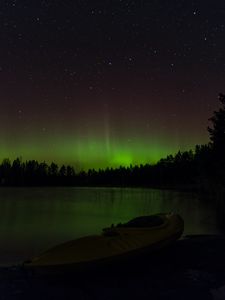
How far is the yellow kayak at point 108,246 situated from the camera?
571 inches

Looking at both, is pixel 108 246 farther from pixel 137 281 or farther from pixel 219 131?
pixel 219 131

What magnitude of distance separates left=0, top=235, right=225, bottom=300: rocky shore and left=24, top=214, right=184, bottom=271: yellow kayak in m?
0.34

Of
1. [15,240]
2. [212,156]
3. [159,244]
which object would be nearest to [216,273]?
[159,244]

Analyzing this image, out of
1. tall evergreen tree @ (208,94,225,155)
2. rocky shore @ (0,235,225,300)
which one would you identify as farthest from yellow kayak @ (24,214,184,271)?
tall evergreen tree @ (208,94,225,155)

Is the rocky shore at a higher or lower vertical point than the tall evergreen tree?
lower

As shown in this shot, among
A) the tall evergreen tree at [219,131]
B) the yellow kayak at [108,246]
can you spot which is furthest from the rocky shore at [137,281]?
the tall evergreen tree at [219,131]

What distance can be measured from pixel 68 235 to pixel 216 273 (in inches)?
972

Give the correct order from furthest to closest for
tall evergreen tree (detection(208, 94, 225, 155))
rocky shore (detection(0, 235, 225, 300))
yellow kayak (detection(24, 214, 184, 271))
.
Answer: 1. tall evergreen tree (detection(208, 94, 225, 155))
2. yellow kayak (detection(24, 214, 184, 271))
3. rocky shore (detection(0, 235, 225, 300))

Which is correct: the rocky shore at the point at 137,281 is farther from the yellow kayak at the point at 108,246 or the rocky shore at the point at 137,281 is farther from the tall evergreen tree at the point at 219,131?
the tall evergreen tree at the point at 219,131

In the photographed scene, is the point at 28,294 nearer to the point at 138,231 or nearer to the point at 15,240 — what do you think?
the point at 138,231

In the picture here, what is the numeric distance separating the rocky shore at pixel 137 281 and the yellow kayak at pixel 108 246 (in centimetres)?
34

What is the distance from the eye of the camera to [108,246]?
15.5 m

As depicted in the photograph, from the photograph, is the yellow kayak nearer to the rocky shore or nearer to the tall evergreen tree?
the rocky shore

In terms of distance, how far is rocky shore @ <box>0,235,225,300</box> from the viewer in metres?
12.0
